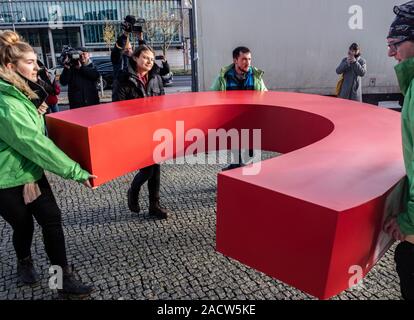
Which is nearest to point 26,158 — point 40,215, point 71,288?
point 40,215

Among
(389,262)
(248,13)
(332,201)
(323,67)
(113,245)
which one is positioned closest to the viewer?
(332,201)

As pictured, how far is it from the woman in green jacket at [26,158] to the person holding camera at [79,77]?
3.59 m

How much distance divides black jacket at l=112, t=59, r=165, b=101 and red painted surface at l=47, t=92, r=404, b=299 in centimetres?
67

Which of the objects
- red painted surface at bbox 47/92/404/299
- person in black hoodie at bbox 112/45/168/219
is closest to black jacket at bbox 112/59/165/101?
person in black hoodie at bbox 112/45/168/219

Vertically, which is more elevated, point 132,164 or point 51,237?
point 132,164

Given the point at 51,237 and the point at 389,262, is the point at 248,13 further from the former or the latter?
the point at 51,237

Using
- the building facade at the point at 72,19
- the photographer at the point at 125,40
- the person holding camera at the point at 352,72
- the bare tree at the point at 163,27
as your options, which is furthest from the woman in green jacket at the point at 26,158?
the building facade at the point at 72,19

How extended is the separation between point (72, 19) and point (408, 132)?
129ft

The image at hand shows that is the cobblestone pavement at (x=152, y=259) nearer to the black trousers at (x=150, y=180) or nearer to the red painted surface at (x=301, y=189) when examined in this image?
the black trousers at (x=150, y=180)

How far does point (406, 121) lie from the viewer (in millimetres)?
1631

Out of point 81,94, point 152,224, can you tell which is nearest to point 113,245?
point 152,224

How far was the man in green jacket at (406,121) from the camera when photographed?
158cm

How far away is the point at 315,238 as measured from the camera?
139 cm

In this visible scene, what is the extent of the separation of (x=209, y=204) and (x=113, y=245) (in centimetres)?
128
